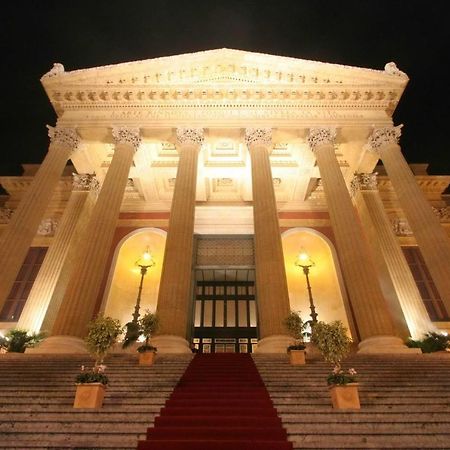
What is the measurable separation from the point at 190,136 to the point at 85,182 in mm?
6876

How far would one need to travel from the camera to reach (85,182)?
1939 cm

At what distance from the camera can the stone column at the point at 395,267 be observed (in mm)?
15102

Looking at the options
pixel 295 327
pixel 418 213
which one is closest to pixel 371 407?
pixel 295 327

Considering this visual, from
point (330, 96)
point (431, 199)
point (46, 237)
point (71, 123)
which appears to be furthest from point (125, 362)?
→ point (431, 199)

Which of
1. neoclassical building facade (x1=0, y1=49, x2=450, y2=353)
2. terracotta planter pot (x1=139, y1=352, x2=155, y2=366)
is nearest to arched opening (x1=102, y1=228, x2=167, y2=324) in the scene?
neoclassical building facade (x1=0, y1=49, x2=450, y2=353)

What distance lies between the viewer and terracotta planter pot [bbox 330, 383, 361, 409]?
609 cm

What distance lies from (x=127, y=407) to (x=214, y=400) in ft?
5.13

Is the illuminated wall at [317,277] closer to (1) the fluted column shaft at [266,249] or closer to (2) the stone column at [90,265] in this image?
(1) the fluted column shaft at [266,249]

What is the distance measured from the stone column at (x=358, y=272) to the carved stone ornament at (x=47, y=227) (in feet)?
52.3

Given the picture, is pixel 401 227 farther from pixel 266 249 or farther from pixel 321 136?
pixel 266 249

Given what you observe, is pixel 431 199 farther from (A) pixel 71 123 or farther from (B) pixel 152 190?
(A) pixel 71 123

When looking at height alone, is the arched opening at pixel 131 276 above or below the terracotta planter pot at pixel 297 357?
above

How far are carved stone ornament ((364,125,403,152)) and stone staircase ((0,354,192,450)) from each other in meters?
13.8

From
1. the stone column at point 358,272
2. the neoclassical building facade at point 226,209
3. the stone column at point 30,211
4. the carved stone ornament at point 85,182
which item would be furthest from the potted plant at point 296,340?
the carved stone ornament at point 85,182
